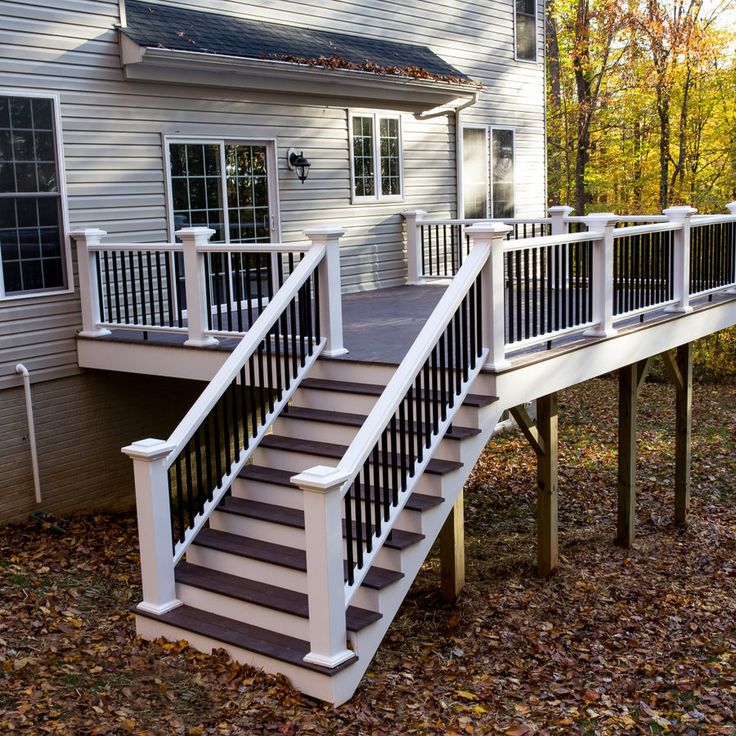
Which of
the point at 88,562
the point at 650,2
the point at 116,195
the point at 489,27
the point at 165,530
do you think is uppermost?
the point at 650,2

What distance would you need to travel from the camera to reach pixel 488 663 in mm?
7043

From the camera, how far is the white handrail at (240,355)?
6324 mm

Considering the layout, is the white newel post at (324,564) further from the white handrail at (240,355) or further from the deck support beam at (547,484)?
the deck support beam at (547,484)

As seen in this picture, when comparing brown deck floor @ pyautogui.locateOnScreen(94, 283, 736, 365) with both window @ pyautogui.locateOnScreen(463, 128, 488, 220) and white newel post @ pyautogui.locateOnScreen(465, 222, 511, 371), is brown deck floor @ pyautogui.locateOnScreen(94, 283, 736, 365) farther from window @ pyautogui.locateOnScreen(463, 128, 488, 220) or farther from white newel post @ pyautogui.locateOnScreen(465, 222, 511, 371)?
window @ pyautogui.locateOnScreen(463, 128, 488, 220)

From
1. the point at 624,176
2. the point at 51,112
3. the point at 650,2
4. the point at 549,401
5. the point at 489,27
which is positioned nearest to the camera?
the point at 51,112

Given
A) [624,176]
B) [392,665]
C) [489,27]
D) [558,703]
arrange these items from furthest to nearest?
[624,176]
[489,27]
[392,665]
[558,703]

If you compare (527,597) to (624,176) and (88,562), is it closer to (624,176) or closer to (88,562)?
(88,562)

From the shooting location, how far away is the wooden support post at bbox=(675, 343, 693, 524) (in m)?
11.7

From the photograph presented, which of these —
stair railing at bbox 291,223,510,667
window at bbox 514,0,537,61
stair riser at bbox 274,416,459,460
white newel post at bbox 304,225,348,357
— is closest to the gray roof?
white newel post at bbox 304,225,348,357

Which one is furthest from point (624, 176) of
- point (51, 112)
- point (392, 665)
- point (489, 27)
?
point (392, 665)

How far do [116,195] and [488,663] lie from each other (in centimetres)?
575

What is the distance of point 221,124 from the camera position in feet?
34.4

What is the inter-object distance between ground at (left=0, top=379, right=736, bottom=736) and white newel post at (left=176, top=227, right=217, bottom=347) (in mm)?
2095

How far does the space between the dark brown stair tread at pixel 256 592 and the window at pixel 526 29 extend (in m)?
11.7
